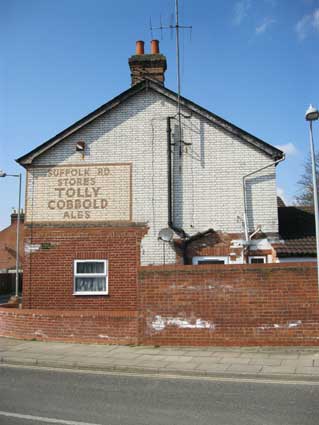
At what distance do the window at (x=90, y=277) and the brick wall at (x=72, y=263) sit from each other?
5.2 inches

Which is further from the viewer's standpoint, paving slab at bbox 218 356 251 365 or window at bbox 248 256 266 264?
window at bbox 248 256 266 264

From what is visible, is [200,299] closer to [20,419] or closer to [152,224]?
[152,224]

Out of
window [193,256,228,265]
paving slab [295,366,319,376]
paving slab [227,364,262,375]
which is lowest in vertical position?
paving slab [227,364,262,375]

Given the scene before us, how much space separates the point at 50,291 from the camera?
14.8 meters

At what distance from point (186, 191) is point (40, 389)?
865 centimetres

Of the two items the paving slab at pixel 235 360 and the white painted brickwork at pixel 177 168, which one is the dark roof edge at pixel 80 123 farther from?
the paving slab at pixel 235 360

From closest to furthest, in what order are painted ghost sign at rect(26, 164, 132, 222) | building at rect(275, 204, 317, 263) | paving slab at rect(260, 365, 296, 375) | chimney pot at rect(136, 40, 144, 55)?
paving slab at rect(260, 365, 296, 375) → building at rect(275, 204, 317, 263) → painted ghost sign at rect(26, 164, 132, 222) → chimney pot at rect(136, 40, 144, 55)

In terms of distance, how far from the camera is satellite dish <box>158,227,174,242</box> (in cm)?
1431

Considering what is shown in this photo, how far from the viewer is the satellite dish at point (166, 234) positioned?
14312 mm

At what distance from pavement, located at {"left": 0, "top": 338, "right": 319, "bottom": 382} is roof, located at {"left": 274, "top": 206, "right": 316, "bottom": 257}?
3613mm

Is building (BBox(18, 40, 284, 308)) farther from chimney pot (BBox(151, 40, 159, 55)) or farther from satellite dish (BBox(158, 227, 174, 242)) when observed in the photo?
chimney pot (BBox(151, 40, 159, 55))

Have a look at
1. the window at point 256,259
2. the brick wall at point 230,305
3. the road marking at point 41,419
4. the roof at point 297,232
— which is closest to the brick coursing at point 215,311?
the brick wall at point 230,305

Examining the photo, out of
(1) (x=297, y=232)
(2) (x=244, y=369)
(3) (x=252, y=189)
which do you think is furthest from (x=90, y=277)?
(2) (x=244, y=369)

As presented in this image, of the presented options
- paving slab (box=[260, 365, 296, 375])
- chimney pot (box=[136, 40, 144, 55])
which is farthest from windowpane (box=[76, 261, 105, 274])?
chimney pot (box=[136, 40, 144, 55])
